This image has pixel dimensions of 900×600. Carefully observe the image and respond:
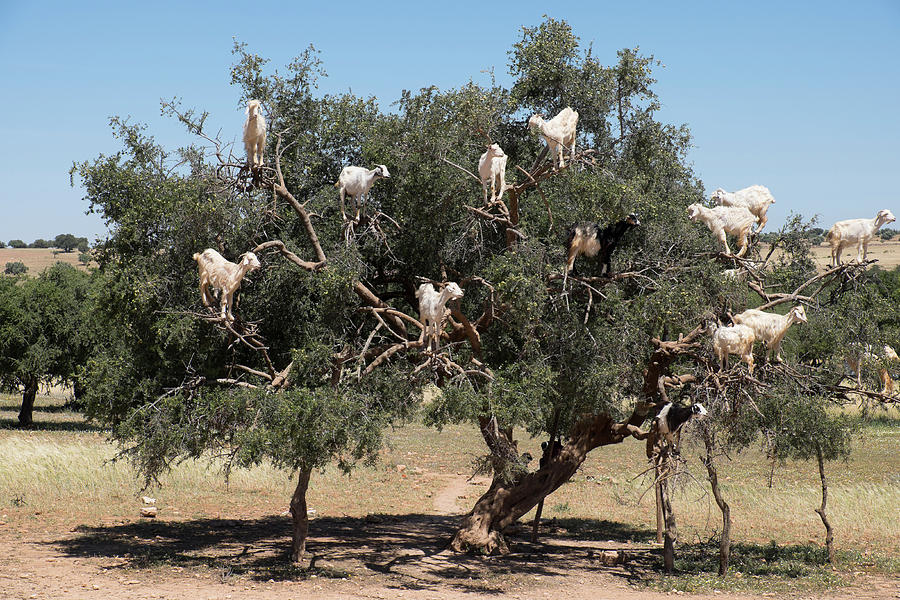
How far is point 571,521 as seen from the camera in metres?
20.5

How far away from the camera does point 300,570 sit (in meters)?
13.9

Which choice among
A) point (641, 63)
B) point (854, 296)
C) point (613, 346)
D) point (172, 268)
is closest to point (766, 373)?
point (854, 296)

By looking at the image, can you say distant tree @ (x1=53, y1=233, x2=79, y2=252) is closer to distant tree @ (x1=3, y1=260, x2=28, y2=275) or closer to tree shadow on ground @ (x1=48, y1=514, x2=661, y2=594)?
distant tree @ (x1=3, y1=260, x2=28, y2=275)

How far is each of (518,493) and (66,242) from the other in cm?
11542

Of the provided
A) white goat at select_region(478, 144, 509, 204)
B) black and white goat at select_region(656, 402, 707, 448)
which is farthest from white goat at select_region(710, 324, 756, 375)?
white goat at select_region(478, 144, 509, 204)

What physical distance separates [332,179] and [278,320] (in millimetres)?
3022

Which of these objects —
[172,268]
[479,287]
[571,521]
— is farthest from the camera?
[571,521]

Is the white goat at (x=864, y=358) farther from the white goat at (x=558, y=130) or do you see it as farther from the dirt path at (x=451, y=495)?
the dirt path at (x=451, y=495)

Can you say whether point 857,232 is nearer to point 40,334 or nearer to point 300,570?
point 300,570

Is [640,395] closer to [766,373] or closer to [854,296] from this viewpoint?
[766,373]

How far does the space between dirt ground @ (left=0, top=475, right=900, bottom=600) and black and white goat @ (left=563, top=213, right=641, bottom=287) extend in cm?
530

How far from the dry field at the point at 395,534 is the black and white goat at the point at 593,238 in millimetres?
3401

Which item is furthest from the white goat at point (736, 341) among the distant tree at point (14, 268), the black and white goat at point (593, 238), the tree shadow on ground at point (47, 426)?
the distant tree at point (14, 268)

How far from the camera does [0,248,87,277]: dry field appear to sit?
297 ft
